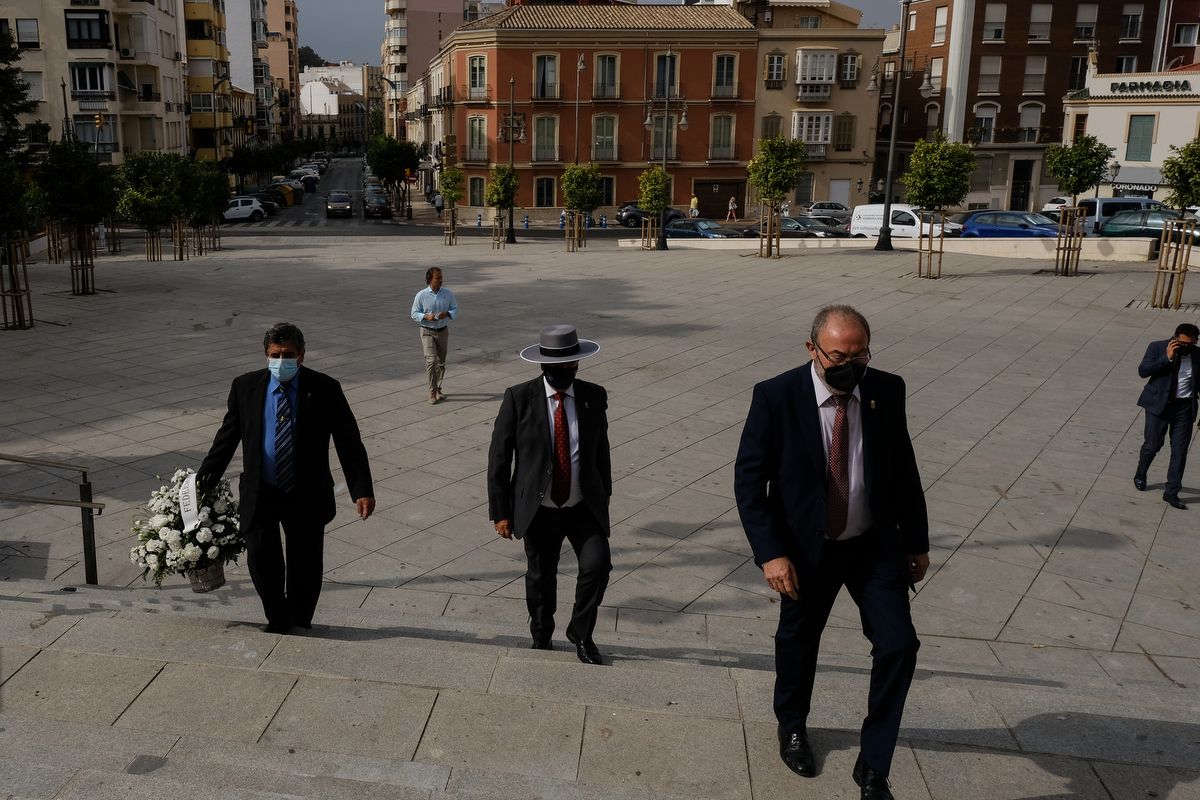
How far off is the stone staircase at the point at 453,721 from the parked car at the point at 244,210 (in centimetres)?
4862

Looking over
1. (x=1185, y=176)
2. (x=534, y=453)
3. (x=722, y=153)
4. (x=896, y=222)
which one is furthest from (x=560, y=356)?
(x=722, y=153)

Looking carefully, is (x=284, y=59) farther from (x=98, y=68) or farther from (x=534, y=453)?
(x=534, y=453)

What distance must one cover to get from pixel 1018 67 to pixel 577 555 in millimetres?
53622

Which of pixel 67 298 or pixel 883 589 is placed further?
pixel 67 298

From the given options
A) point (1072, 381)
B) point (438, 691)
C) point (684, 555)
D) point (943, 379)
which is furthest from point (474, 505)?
point (1072, 381)

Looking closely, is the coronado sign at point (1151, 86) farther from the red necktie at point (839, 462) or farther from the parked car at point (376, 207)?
the red necktie at point (839, 462)

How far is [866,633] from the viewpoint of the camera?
13.5 feet

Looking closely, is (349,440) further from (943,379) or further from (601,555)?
(943,379)

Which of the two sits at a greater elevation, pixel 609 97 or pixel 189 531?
pixel 609 97

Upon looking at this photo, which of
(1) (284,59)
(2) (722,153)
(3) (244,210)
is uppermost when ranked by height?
(1) (284,59)

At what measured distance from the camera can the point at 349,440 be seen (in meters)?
5.28

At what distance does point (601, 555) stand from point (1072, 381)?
1057 centimetres

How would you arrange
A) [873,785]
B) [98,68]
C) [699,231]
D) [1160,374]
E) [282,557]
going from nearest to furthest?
[873,785]
[282,557]
[1160,374]
[699,231]
[98,68]

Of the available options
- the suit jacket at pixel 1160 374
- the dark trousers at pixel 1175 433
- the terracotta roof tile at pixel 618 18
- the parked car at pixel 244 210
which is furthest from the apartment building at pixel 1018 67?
the dark trousers at pixel 1175 433
